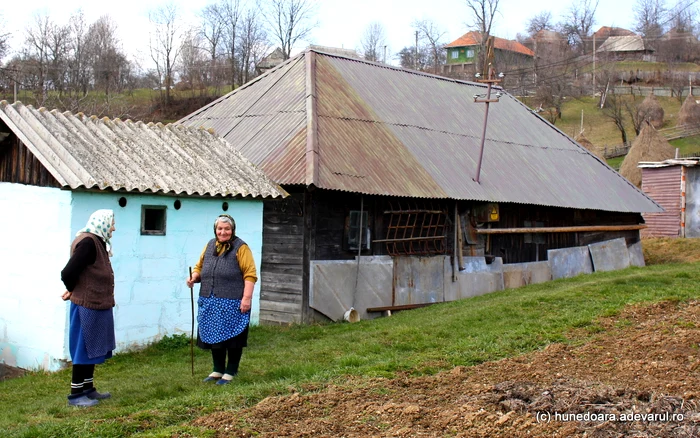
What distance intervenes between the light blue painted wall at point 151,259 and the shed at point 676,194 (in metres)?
21.3

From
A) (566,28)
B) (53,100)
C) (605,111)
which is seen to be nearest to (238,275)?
(53,100)

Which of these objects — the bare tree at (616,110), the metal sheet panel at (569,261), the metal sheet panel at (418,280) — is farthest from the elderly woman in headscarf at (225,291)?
the bare tree at (616,110)

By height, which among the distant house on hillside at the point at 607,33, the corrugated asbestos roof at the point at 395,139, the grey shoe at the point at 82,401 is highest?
the distant house on hillside at the point at 607,33

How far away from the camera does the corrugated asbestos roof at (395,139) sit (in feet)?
47.1

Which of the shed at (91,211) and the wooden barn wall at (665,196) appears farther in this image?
the wooden barn wall at (665,196)

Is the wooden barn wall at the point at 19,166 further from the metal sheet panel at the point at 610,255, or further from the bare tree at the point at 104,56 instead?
the bare tree at the point at 104,56

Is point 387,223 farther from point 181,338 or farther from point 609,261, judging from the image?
point 609,261

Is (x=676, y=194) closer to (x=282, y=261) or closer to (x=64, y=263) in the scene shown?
(x=282, y=261)

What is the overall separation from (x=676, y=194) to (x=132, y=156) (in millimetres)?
22788

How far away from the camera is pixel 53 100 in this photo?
32094 millimetres

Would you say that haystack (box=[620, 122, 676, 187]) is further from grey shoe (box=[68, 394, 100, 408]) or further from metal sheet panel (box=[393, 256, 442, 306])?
grey shoe (box=[68, 394, 100, 408])

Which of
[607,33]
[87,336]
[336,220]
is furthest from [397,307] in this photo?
[607,33]

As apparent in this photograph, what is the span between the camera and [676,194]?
28500 millimetres

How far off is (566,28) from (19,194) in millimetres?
74319
